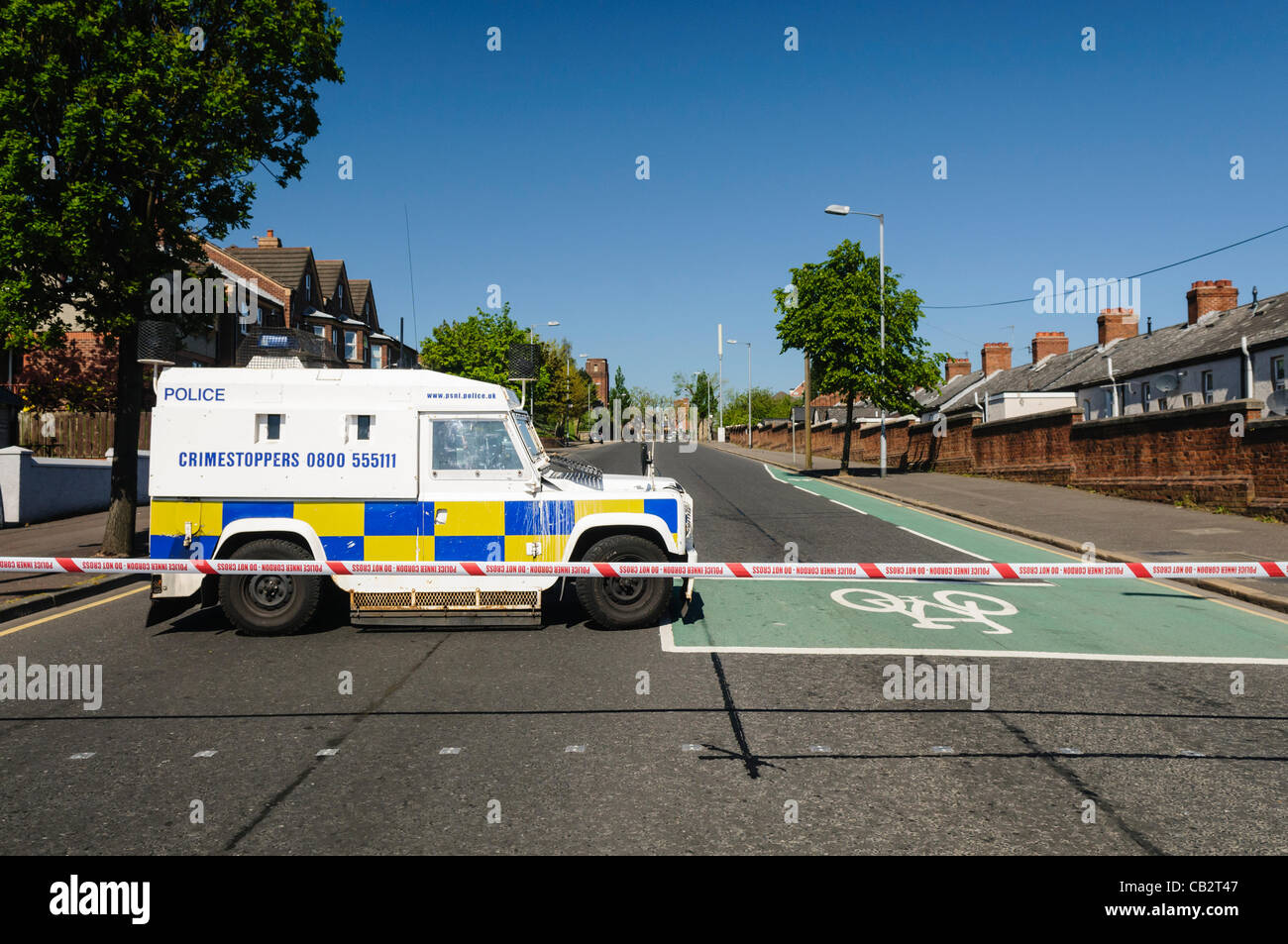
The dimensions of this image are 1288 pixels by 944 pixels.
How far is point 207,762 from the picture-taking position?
494 centimetres

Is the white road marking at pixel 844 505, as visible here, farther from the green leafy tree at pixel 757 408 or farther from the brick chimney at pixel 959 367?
the green leafy tree at pixel 757 408

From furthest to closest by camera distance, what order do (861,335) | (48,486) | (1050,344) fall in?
(1050,344) < (861,335) < (48,486)

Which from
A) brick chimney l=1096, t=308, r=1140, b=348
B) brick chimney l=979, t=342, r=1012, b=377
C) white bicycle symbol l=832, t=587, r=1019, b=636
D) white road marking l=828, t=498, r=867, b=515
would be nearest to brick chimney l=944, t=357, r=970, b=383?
brick chimney l=979, t=342, r=1012, b=377

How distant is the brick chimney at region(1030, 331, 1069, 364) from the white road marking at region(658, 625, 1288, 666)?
175 feet

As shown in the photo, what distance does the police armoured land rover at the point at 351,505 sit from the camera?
26.1 feet

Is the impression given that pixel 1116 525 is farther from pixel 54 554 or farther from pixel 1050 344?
pixel 1050 344

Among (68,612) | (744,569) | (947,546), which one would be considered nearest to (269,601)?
(68,612)

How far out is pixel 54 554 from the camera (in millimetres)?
12914

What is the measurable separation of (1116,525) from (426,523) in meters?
13.7

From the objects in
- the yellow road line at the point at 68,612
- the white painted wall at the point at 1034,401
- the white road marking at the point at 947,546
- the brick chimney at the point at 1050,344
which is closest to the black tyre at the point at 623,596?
the yellow road line at the point at 68,612

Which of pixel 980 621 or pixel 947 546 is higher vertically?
pixel 947 546

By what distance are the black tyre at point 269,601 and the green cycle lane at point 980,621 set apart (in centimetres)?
339

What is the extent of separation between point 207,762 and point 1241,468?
1866 centimetres

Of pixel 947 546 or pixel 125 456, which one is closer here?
pixel 125 456
